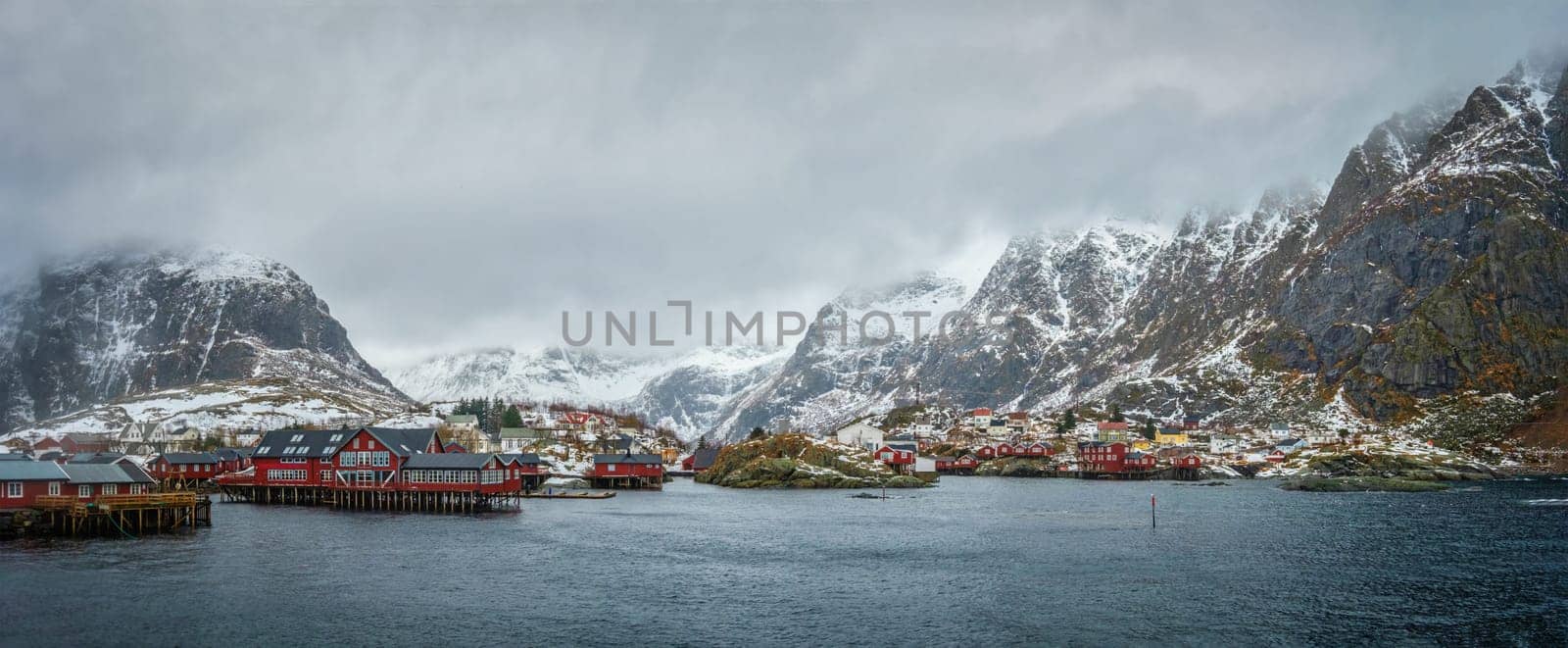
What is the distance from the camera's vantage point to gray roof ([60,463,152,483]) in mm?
93500

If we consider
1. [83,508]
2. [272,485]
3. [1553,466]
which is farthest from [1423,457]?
[83,508]

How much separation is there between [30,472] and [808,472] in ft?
376

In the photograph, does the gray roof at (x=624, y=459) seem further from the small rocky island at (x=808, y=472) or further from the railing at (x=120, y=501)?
the railing at (x=120, y=501)

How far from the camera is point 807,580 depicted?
6806 centimetres

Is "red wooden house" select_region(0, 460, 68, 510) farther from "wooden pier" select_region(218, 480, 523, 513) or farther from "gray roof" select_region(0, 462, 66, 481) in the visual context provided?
"wooden pier" select_region(218, 480, 523, 513)

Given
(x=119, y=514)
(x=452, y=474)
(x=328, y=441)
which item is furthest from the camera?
(x=328, y=441)

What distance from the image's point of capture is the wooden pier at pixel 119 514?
88.8m

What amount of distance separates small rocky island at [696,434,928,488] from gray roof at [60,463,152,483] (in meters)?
98.9

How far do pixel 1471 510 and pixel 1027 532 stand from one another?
54.3 metres

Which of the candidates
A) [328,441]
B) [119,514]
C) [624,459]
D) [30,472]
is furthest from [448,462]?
[624,459]

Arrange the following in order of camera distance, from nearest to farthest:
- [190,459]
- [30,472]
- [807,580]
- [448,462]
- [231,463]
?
[807,580]
[30,472]
[448,462]
[190,459]
[231,463]

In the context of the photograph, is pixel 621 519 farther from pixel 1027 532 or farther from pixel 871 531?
pixel 1027 532

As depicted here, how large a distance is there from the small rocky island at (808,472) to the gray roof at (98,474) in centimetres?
9895

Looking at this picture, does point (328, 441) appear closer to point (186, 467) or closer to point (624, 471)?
point (186, 467)
